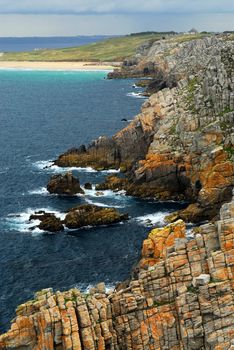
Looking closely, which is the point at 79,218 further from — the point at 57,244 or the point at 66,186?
the point at 66,186

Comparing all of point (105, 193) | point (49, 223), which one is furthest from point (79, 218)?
point (105, 193)

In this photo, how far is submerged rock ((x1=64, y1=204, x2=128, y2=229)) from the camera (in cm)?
12181

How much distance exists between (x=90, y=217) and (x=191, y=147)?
28.7 m

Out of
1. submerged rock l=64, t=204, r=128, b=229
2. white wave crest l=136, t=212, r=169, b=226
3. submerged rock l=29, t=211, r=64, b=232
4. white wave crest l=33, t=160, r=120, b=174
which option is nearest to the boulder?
white wave crest l=33, t=160, r=120, b=174

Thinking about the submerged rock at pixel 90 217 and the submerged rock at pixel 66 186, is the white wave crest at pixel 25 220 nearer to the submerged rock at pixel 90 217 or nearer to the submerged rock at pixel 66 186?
the submerged rock at pixel 90 217

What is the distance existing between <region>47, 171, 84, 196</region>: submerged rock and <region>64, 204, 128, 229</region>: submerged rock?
1514cm

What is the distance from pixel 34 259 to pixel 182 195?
41747 mm

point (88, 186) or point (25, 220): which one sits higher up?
point (88, 186)

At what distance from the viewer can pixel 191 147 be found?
133875 millimetres

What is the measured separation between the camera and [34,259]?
107250 millimetres

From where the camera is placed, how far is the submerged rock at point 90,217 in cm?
12181

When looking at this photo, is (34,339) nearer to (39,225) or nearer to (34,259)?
(34,259)

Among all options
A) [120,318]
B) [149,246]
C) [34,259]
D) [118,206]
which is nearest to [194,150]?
[118,206]

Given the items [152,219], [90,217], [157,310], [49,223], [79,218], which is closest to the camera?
[157,310]
